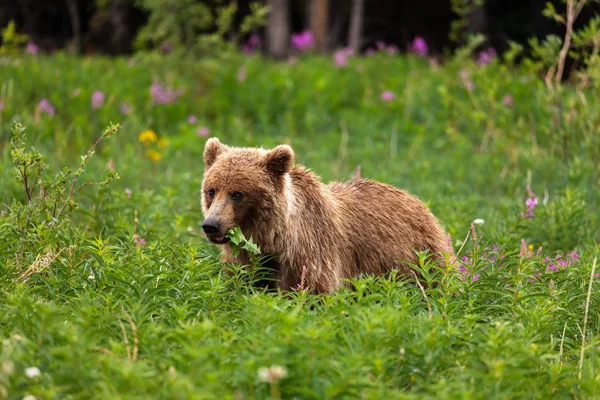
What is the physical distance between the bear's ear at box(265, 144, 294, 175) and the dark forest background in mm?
14216

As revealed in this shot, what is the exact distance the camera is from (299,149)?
36.5 feet

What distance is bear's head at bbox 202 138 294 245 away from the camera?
508cm

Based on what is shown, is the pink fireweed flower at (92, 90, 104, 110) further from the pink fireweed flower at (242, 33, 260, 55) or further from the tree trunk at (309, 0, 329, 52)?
the tree trunk at (309, 0, 329, 52)

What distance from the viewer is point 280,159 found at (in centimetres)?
527

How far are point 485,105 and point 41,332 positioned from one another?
9193 mm

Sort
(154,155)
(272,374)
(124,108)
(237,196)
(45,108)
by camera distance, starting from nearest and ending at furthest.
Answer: (272,374) → (237,196) → (154,155) → (45,108) → (124,108)

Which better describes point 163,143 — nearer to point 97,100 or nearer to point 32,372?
point 97,100

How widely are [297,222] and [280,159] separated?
42 cm

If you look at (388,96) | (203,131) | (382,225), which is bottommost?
(203,131)

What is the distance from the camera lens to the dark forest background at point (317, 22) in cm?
1969

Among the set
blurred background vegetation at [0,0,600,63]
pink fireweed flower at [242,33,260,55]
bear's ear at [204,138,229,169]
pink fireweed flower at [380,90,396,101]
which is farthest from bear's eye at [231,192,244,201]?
blurred background vegetation at [0,0,600,63]

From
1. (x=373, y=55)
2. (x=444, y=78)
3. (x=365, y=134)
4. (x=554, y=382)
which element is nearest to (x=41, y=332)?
(x=554, y=382)

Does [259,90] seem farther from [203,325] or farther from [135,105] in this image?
[203,325]

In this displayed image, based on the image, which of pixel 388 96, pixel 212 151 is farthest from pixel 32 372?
pixel 388 96
